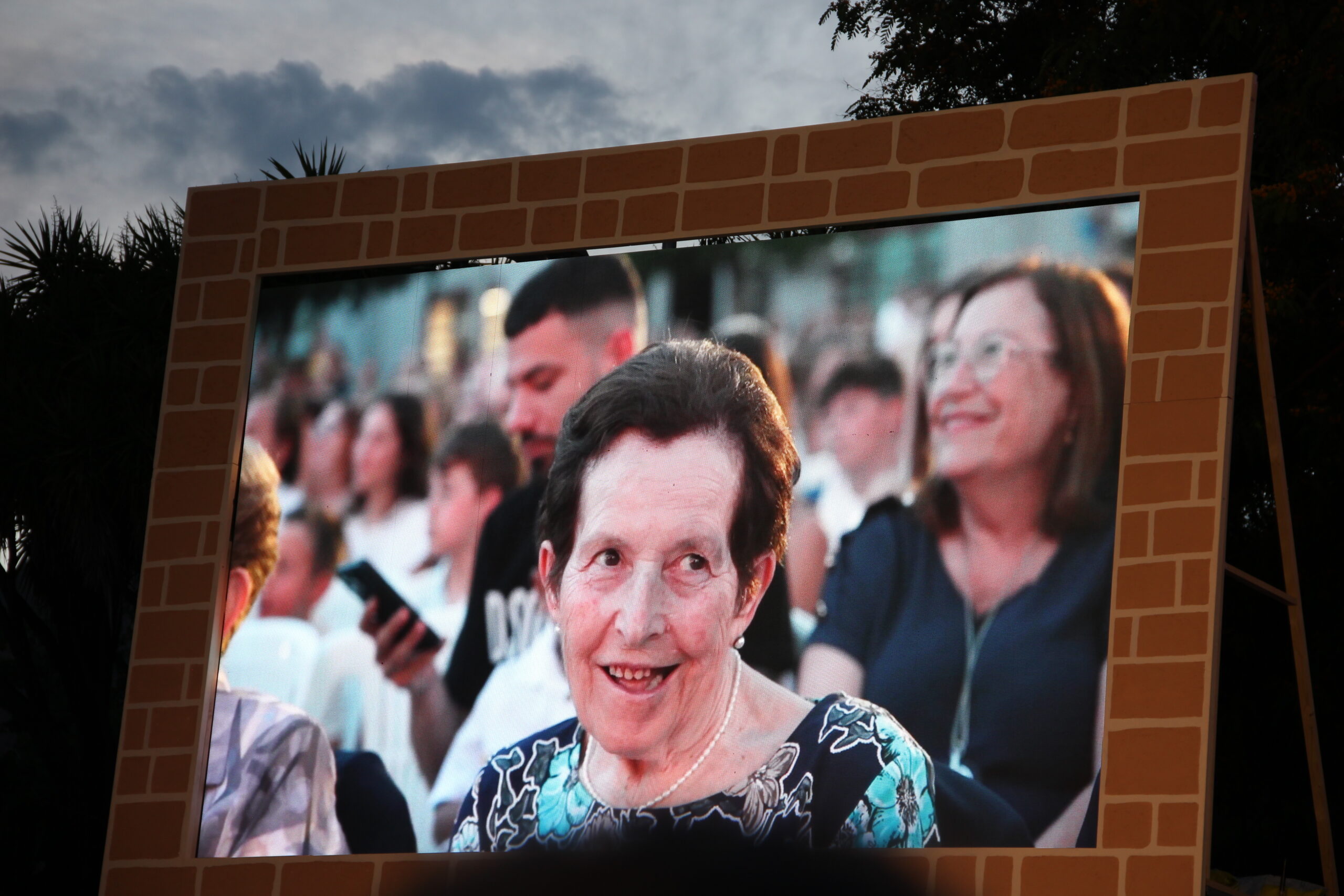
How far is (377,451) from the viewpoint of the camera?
6.85 meters

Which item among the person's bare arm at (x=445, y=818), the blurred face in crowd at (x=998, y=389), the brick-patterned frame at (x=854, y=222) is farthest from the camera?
the person's bare arm at (x=445, y=818)

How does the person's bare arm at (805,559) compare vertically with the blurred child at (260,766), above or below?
above

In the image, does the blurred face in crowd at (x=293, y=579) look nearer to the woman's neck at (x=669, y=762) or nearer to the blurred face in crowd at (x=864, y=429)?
the woman's neck at (x=669, y=762)

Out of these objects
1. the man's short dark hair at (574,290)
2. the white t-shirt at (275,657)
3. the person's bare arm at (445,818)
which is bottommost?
the person's bare arm at (445,818)

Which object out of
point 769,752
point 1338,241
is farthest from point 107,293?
point 1338,241

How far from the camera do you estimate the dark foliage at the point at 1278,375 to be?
11.4 metres

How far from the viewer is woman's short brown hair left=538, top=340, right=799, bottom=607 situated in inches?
246

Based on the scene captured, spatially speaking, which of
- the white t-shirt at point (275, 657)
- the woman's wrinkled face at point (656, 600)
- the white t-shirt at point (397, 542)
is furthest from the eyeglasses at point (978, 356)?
the white t-shirt at point (275, 657)

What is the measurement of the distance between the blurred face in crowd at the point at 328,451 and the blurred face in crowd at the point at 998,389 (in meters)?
2.45

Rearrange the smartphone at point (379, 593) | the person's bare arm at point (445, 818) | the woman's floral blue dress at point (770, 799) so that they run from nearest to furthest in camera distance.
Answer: the woman's floral blue dress at point (770, 799), the person's bare arm at point (445, 818), the smartphone at point (379, 593)

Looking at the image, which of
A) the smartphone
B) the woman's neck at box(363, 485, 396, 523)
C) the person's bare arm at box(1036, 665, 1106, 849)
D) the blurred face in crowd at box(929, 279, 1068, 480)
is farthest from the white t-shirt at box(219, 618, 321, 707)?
the person's bare arm at box(1036, 665, 1106, 849)

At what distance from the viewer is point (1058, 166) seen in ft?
20.2

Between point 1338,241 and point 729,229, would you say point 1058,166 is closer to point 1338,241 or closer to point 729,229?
point 729,229

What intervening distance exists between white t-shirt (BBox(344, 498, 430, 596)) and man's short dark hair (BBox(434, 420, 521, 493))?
225mm
